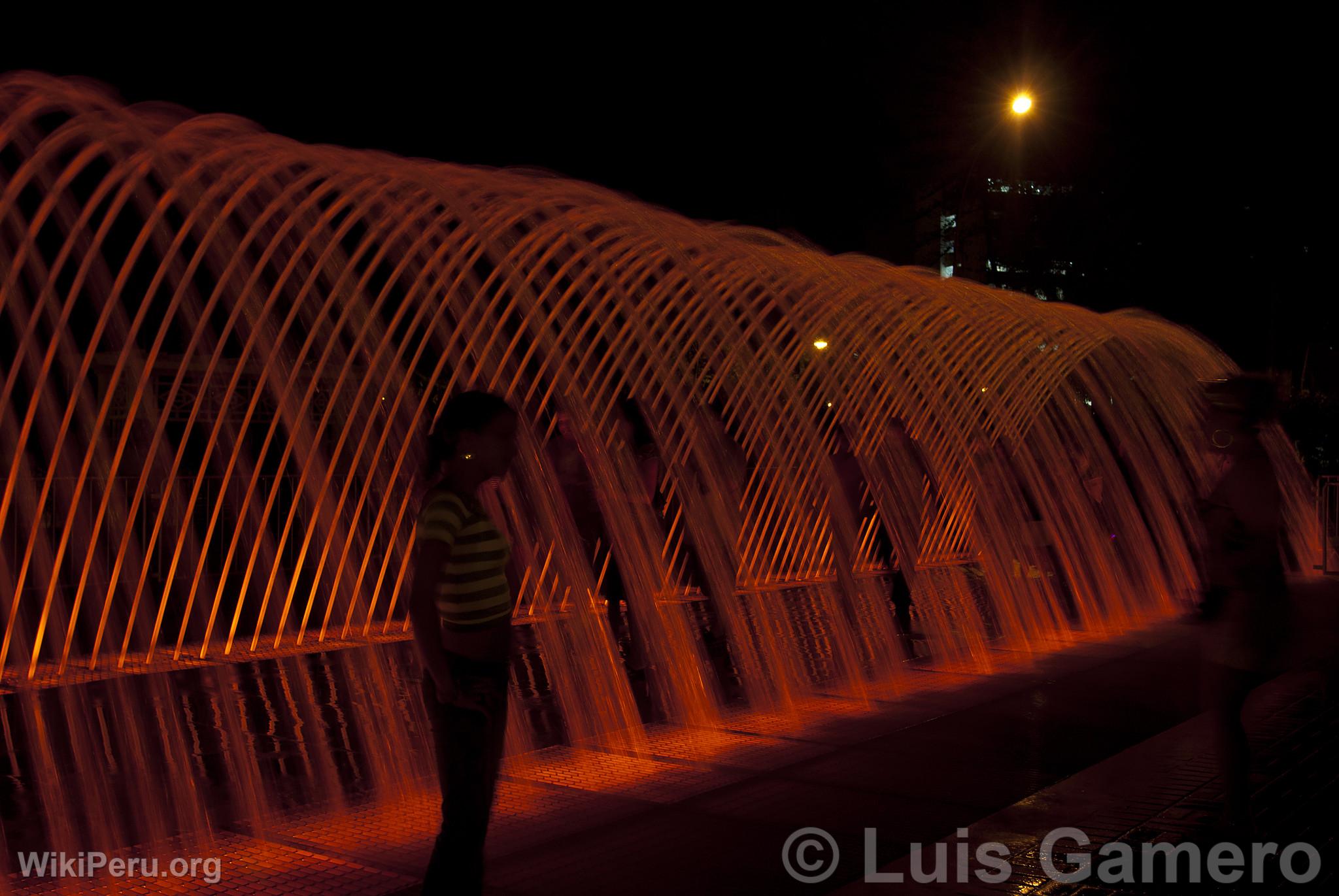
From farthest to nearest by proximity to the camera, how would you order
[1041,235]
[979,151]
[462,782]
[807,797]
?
[1041,235], [979,151], [807,797], [462,782]

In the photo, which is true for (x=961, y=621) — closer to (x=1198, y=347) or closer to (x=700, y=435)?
(x=700, y=435)

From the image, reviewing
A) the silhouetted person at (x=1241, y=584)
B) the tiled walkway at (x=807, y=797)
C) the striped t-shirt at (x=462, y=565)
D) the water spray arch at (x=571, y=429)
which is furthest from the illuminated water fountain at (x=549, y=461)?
the silhouetted person at (x=1241, y=584)

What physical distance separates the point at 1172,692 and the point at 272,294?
7.54 meters

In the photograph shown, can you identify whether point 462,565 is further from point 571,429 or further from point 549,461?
point 549,461

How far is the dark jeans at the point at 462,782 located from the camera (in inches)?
160

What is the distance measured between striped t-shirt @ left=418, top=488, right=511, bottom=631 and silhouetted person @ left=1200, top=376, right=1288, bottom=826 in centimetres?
340

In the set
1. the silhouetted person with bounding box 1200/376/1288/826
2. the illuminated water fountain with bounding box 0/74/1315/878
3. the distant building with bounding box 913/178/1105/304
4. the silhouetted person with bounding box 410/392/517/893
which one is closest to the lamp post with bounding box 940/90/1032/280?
the illuminated water fountain with bounding box 0/74/1315/878

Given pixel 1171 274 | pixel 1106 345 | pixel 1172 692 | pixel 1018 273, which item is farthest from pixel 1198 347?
pixel 1018 273

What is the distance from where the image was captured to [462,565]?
4.21 m

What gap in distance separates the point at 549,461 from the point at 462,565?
6.37 meters

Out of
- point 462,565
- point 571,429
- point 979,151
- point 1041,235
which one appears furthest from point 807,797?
point 1041,235

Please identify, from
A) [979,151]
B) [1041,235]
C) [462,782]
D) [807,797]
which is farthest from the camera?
[1041,235]

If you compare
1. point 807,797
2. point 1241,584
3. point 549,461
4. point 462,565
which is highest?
point 549,461

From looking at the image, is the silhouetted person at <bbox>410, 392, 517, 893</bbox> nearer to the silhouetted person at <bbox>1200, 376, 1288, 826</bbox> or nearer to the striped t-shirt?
the striped t-shirt
